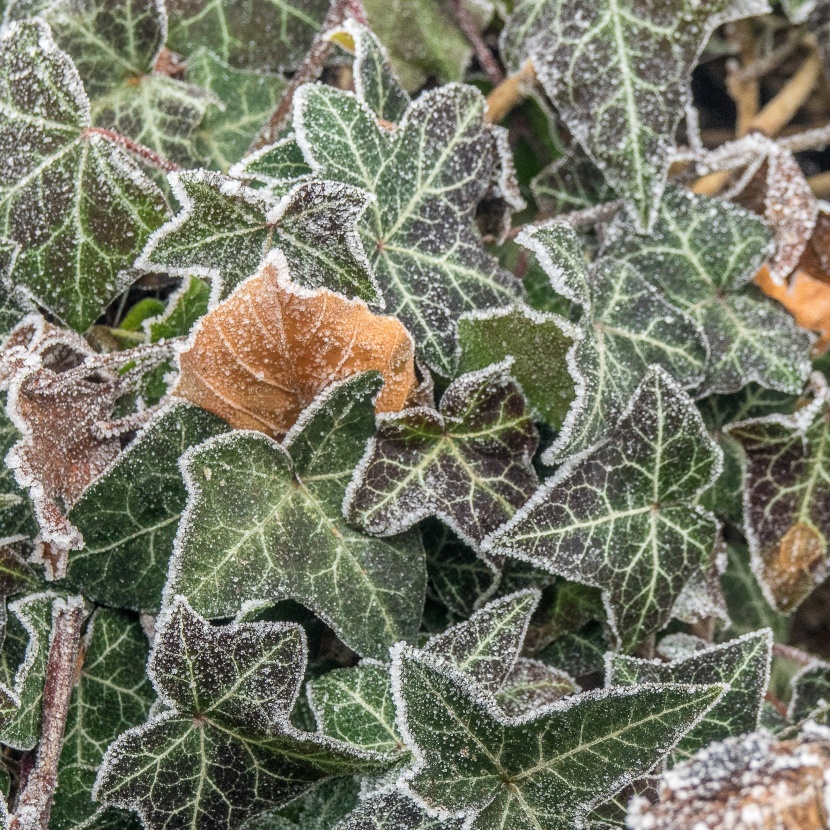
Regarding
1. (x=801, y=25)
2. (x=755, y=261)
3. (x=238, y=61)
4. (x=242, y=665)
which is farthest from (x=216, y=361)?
(x=801, y=25)

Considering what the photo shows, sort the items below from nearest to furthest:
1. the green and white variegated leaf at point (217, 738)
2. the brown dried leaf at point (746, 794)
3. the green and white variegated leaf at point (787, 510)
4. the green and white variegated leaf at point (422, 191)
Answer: the brown dried leaf at point (746, 794) < the green and white variegated leaf at point (217, 738) < the green and white variegated leaf at point (422, 191) < the green and white variegated leaf at point (787, 510)

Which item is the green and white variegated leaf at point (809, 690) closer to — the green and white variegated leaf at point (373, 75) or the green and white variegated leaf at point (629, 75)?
the green and white variegated leaf at point (629, 75)

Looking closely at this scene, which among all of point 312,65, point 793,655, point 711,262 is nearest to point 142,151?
point 312,65

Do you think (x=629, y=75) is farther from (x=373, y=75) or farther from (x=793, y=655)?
(x=793, y=655)

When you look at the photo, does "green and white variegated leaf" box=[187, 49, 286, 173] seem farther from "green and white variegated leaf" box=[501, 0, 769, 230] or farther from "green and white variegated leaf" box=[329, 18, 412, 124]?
"green and white variegated leaf" box=[501, 0, 769, 230]

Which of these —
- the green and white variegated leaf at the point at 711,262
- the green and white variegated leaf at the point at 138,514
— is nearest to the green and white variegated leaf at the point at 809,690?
the green and white variegated leaf at the point at 711,262

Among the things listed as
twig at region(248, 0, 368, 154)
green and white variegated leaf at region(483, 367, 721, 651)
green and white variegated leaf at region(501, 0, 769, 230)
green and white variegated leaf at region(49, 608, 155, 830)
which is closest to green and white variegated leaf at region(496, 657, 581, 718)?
green and white variegated leaf at region(483, 367, 721, 651)

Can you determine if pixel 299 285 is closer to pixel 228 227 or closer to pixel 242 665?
pixel 228 227
